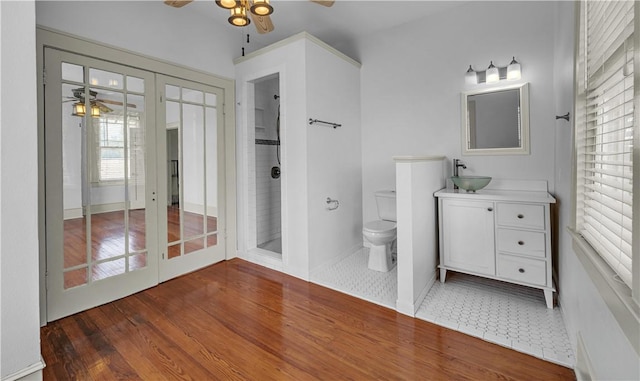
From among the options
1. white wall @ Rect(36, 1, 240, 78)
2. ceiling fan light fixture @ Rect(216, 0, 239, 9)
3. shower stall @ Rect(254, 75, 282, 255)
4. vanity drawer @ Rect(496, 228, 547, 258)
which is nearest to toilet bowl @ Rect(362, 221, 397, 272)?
vanity drawer @ Rect(496, 228, 547, 258)

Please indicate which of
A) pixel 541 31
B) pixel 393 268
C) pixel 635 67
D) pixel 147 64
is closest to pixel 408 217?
pixel 393 268

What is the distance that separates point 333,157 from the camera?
3455 mm

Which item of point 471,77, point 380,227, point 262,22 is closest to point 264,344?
point 380,227

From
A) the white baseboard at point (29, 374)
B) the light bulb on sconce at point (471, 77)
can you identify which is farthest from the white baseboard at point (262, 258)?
the light bulb on sconce at point (471, 77)

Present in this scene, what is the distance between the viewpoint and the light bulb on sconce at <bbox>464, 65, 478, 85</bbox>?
9.99ft

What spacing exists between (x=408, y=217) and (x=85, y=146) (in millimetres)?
2692

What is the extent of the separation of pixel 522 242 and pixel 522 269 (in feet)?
0.72

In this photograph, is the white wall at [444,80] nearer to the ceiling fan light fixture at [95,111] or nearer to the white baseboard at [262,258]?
the white baseboard at [262,258]

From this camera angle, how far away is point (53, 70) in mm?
2244

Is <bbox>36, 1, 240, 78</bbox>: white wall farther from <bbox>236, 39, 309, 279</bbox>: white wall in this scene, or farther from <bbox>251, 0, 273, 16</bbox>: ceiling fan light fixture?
<bbox>251, 0, 273, 16</bbox>: ceiling fan light fixture

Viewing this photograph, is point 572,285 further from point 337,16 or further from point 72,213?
point 72,213

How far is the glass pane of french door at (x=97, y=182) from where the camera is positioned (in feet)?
7.48

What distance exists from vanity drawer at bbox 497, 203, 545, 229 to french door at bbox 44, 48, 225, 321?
290 cm

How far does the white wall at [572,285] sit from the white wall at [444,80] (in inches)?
8.2
